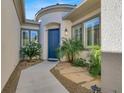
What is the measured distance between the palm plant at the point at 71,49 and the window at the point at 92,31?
61cm

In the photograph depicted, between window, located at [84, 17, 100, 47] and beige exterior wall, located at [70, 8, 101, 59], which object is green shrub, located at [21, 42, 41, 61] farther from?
window, located at [84, 17, 100, 47]

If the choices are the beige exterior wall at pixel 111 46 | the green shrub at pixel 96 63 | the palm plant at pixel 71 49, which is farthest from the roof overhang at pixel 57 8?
the beige exterior wall at pixel 111 46

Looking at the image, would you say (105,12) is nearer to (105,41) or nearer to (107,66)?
(105,41)

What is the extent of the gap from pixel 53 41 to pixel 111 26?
11332 millimetres

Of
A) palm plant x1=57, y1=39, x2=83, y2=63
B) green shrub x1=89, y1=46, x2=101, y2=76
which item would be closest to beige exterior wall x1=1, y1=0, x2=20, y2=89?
green shrub x1=89, y1=46, x2=101, y2=76

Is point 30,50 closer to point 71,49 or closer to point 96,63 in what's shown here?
point 71,49

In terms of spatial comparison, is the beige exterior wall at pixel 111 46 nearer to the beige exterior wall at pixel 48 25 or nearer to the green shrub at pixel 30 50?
the beige exterior wall at pixel 48 25

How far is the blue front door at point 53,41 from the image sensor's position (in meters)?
14.8

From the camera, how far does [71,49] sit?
1136cm

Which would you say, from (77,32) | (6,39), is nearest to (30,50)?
(77,32)

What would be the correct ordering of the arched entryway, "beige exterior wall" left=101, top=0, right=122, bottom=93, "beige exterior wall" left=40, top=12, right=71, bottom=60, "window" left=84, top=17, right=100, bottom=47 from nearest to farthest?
1. "beige exterior wall" left=101, top=0, right=122, bottom=93
2. "window" left=84, top=17, right=100, bottom=47
3. "beige exterior wall" left=40, top=12, right=71, bottom=60
4. the arched entryway

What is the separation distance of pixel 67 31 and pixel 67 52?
85.4 inches

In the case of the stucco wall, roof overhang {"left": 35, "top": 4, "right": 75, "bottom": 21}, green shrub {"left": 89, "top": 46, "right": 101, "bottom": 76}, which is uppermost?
roof overhang {"left": 35, "top": 4, "right": 75, "bottom": 21}

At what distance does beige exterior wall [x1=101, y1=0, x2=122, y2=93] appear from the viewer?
362cm
